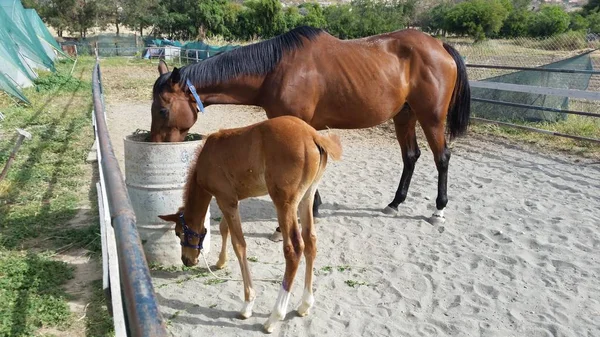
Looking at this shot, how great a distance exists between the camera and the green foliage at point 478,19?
36406 mm

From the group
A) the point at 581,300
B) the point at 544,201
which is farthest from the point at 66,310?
the point at 544,201

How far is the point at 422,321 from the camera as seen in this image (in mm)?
3000

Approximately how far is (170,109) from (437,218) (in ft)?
9.70

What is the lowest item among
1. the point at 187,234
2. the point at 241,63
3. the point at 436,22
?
the point at 187,234

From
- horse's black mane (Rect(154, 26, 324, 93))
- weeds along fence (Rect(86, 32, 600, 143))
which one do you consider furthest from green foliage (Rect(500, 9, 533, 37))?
horse's black mane (Rect(154, 26, 324, 93))

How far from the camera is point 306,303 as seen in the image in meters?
3.03

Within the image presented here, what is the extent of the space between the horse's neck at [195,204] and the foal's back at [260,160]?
0.08 m

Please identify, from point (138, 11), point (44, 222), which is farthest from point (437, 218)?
point (138, 11)

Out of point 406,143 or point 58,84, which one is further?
point 58,84

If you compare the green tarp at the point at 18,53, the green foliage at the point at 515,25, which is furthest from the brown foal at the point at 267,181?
the green foliage at the point at 515,25

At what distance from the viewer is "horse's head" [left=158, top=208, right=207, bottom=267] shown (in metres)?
3.13

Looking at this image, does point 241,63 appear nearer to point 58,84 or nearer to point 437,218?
point 437,218

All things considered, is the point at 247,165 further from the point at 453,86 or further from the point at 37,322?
the point at 453,86

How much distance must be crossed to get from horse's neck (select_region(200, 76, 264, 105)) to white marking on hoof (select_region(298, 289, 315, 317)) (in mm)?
2044
